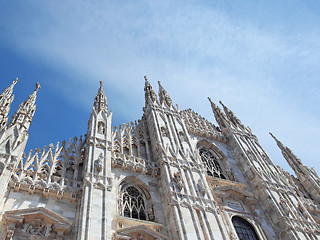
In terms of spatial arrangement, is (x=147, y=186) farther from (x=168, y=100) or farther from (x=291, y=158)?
(x=291, y=158)

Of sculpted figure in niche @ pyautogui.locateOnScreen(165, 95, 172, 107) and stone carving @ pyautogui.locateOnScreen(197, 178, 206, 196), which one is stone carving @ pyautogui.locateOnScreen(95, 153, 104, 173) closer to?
stone carving @ pyautogui.locateOnScreen(197, 178, 206, 196)

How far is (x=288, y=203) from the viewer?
641 inches

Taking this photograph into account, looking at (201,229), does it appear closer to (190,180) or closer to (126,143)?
(190,180)

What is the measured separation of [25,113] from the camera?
1455 cm

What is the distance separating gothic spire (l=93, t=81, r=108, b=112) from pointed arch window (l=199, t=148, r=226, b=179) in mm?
6483

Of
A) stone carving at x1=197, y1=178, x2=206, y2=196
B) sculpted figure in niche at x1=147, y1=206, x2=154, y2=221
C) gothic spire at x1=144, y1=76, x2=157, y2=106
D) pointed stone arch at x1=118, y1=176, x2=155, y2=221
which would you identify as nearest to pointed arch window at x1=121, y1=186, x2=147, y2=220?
pointed stone arch at x1=118, y1=176, x2=155, y2=221

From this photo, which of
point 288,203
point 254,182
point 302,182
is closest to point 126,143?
point 254,182

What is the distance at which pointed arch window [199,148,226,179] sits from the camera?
1815cm

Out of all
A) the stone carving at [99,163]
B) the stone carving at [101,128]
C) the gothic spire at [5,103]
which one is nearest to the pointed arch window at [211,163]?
the stone carving at [101,128]

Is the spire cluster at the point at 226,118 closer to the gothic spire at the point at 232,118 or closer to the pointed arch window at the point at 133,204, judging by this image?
the gothic spire at the point at 232,118

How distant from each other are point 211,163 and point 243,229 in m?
4.91

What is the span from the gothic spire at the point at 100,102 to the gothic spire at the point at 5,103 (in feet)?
13.9

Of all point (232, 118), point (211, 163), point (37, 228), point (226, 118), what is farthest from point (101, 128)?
point (232, 118)

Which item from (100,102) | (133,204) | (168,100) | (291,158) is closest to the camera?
(133,204)
